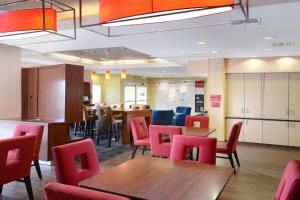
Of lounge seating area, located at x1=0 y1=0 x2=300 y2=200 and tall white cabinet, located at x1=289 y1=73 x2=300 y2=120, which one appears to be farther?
tall white cabinet, located at x1=289 y1=73 x2=300 y2=120

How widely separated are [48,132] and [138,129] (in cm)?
167

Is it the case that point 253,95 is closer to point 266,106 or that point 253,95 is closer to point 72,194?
point 266,106

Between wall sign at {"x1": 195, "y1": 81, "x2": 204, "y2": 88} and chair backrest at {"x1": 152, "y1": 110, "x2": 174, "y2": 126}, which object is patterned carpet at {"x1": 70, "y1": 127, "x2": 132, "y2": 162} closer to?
chair backrest at {"x1": 152, "y1": 110, "x2": 174, "y2": 126}

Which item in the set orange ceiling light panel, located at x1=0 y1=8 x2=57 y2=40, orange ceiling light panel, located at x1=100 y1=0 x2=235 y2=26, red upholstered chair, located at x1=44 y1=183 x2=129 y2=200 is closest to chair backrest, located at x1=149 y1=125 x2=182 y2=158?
orange ceiling light panel, located at x1=0 y1=8 x2=57 y2=40

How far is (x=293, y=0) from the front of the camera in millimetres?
2945

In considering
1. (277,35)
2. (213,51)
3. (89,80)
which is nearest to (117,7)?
(277,35)

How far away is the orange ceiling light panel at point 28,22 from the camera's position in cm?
254

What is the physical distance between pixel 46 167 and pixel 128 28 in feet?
9.87

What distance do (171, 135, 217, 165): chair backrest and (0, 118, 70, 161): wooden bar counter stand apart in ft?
9.75

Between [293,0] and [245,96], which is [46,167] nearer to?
[293,0]

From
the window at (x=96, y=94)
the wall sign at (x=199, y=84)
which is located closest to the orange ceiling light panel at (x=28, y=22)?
the window at (x=96, y=94)

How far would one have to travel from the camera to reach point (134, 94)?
606 inches

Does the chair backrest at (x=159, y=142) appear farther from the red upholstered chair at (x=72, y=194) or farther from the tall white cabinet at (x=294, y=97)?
the tall white cabinet at (x=294, y=97)

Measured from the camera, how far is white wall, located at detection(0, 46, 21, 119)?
594 centimetres
